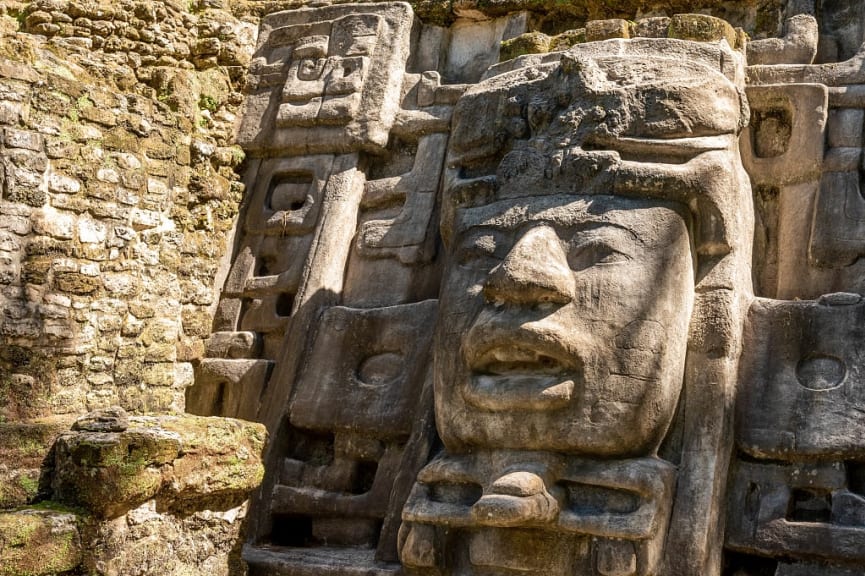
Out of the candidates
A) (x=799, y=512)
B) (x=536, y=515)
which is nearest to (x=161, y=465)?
(x=536, y=515)

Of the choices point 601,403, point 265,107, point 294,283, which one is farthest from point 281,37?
point 601,403

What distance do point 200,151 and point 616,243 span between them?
2739mm

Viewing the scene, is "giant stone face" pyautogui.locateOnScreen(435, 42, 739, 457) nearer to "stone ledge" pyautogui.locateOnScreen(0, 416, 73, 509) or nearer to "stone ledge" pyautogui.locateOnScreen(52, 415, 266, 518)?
"stone ledge" pyautogui.locateOnScreen(52, 415, 266, 518)

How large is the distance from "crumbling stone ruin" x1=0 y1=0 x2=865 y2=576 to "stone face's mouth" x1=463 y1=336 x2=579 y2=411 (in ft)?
0.05

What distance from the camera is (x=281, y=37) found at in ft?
24.0

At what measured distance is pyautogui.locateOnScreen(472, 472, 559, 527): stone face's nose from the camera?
Result: 4438 mm

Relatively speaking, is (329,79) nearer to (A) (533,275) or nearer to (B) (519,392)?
(A) (533,275)

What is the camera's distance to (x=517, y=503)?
4.44 metres

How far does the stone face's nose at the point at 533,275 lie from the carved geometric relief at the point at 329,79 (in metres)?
1.99

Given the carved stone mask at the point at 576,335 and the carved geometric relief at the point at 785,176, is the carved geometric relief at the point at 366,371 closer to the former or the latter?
the carved stone mask at the point at 576,335

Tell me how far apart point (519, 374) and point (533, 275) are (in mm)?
451

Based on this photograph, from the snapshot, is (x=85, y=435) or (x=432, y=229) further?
(x=432, y=229)

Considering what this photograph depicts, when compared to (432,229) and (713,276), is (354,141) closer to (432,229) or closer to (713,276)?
(432,229)

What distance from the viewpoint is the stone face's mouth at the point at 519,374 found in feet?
15.3
